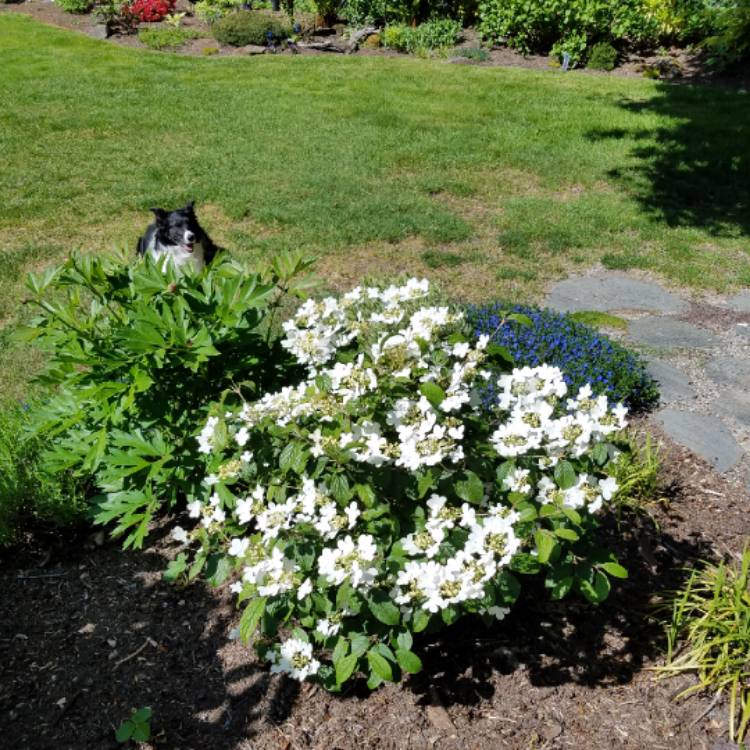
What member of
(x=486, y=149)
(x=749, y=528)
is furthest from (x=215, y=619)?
(x=486, y=149)

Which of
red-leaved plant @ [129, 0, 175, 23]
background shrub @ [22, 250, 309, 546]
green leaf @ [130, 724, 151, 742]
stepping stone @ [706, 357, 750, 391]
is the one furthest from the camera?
red-leaved plant @ [129, 0, 175, 23]

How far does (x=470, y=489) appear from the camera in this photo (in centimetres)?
245

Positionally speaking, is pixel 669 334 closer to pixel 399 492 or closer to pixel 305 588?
pixel 399 492

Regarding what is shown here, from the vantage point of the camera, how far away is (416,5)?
15906 mm

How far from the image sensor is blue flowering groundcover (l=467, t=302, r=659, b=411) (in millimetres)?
4609

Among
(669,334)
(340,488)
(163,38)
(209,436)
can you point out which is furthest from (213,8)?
(340,488)

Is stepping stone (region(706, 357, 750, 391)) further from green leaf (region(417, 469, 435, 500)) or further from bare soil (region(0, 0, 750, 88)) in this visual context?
bare soil (region(0, 0, 750, 88))

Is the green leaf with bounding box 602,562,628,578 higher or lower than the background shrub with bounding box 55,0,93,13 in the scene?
lower

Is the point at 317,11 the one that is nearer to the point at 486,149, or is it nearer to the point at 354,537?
the point at 486,149

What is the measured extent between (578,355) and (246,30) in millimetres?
13342

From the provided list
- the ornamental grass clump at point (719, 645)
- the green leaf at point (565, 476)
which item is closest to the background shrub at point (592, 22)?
the ornamental grass clump at point (719, 645)

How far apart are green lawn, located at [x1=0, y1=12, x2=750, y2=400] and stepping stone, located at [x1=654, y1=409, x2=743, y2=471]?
208 centimetres

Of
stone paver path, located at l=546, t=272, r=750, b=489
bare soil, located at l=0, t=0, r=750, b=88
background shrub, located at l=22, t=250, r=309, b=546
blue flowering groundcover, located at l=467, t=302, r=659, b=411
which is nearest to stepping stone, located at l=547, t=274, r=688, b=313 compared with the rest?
stone paver path, located at l=546, t=272, r=750, b=489

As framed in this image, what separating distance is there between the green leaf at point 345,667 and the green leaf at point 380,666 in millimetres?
68
